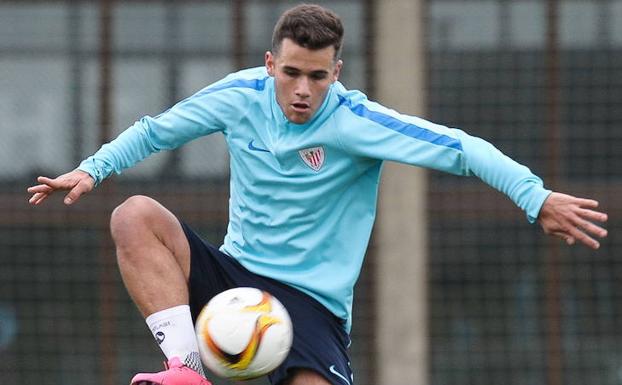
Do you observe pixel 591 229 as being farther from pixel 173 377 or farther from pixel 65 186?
pixel 65 186

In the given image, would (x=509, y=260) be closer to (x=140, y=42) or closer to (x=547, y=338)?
(x=547, y=338)

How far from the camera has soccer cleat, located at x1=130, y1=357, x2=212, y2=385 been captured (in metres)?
5.19

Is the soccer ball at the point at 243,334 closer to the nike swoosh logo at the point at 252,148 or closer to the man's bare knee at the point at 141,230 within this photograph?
→ the man's bare knee at the point at 141,230

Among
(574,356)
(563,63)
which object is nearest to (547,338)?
(574,356)

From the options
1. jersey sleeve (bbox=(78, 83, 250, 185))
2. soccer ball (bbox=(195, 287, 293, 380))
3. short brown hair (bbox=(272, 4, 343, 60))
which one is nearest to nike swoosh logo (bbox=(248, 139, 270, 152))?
jersey sleeve (bbox=(78, 83, 250, 185))

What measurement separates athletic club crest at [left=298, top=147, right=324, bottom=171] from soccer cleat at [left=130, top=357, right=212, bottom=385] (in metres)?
0.95

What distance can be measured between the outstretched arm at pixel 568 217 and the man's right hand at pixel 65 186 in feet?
5.60

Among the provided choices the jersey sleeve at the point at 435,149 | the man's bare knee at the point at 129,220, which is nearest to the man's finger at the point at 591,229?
the jersey sleeve at the point at 435,149

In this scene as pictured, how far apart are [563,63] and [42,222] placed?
398 centimetres

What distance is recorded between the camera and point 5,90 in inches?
402

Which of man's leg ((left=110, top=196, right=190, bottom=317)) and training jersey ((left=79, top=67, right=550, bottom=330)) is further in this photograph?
training jersey ((left=79, top=67, right=550, bottom=330))

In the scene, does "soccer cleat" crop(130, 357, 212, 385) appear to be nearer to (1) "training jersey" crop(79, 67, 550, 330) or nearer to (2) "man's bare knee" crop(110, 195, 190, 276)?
(2) "man's bare knee" crop(110, 195, 190, 276)

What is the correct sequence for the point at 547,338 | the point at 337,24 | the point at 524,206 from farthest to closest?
the point at 547,338 < the point at 337,24 < the point at 524,206

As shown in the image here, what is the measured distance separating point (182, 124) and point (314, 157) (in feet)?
1.82
